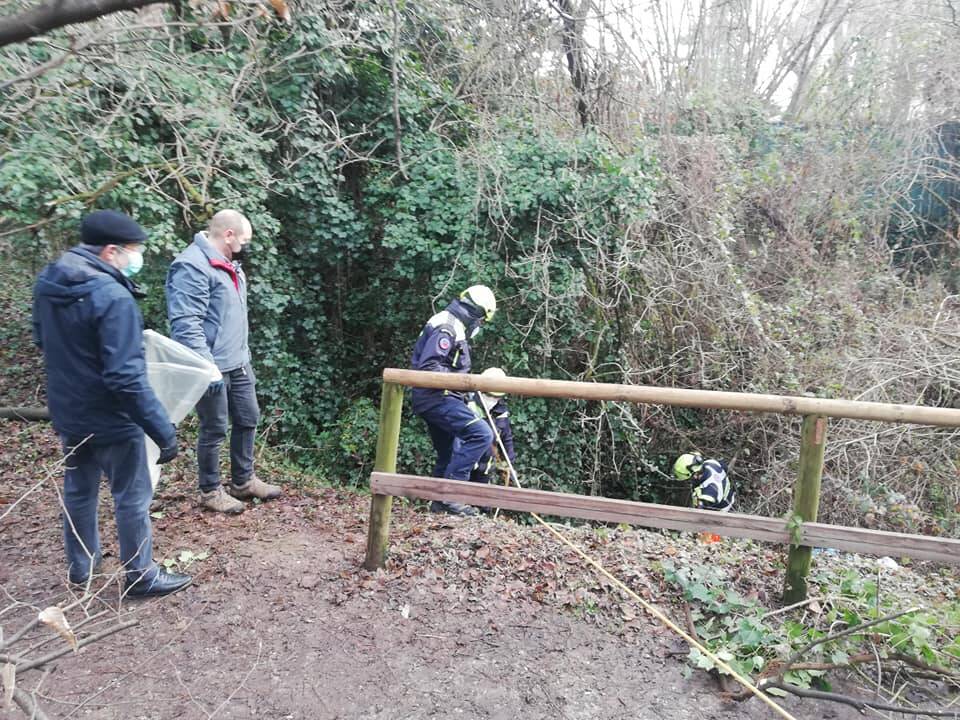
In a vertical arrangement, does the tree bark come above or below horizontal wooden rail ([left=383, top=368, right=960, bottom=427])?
above

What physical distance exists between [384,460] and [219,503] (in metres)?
1.63

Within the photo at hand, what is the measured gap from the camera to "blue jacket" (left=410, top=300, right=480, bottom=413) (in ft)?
15.0

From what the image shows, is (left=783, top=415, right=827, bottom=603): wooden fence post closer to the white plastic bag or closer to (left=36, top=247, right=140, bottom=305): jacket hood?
the white plastic bag

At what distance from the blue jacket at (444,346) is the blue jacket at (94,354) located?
1.90m

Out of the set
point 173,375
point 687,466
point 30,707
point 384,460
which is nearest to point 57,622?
point 30,707

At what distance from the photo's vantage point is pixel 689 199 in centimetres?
747

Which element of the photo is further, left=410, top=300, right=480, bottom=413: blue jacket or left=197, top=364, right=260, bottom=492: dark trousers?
left=410, top=300, right=480, bottom=413: blue jacket

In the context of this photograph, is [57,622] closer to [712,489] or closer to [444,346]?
[444,346]

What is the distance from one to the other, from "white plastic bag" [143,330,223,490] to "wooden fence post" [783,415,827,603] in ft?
9.81

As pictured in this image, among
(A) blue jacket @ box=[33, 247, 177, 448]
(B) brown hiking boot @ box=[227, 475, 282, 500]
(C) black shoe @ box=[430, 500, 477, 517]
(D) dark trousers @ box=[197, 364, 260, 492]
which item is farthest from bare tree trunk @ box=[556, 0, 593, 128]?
(A) blue jacket @ box=[33, 247, 177, 448]

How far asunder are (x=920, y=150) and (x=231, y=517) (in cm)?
1050

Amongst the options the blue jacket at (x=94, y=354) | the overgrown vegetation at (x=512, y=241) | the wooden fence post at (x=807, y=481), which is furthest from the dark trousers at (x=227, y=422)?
the wooden fence post at (x=807, y=481)

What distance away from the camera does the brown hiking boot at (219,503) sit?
435 centimetres

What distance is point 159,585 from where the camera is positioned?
333 centimetres
